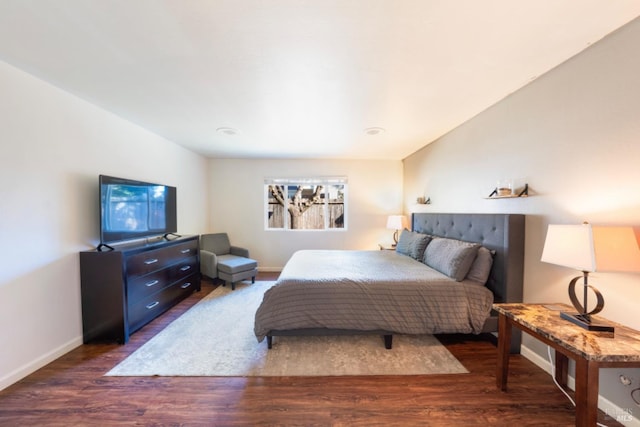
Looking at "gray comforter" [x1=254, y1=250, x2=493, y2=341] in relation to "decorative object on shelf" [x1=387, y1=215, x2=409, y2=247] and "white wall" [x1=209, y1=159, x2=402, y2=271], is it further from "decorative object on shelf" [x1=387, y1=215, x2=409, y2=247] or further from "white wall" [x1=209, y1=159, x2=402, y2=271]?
"white wall" [x1=209, y1=159, x2=402, y2=271]

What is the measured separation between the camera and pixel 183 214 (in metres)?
3.80

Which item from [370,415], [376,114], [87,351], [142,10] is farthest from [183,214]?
[370,415]

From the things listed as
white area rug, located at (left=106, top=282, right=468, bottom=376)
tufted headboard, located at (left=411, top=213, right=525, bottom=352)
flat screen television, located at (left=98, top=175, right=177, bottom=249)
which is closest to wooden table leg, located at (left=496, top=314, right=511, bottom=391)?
white area rug, located at (left=106, top=282, right=468, bottom=376)

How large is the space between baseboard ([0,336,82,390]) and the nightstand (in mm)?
3583

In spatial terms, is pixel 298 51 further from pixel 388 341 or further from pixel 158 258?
pixel 158 258

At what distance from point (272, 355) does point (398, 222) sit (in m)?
3.10

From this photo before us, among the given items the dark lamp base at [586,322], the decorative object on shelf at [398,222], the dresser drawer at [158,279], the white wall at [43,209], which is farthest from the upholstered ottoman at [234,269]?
the dark lamp base at [586,322]

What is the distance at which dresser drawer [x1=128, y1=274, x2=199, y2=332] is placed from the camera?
2.31 metres

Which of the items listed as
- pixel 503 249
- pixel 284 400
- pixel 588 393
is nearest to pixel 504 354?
pixel 588 393

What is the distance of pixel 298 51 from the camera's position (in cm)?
150

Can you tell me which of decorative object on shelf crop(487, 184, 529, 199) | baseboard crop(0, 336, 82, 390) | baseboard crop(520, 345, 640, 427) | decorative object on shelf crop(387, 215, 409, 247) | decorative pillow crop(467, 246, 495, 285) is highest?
decorative object on shelf crop(487, 184, 529, 199)

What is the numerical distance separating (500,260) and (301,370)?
201 centimetres

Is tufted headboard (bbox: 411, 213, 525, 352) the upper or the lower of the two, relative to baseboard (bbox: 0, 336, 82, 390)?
upper

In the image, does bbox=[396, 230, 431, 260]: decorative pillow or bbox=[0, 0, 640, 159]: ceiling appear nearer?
bbox=[0, 0, 640, 159]: ceiling
